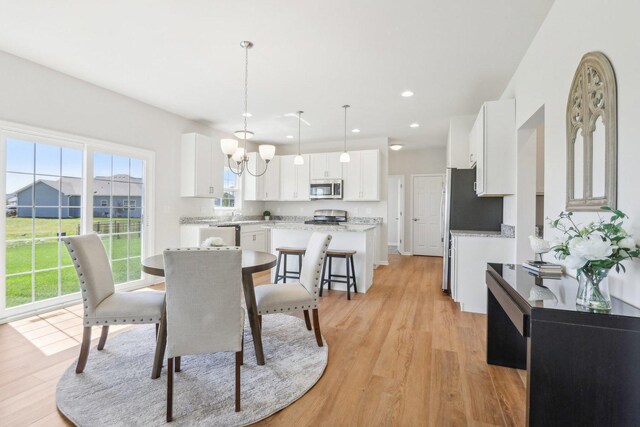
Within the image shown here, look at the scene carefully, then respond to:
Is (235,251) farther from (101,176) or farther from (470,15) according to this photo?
(101,176)

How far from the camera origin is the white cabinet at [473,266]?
3.40m

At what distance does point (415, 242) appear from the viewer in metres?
7.70

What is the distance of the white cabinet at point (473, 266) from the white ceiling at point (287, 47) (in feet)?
6.11

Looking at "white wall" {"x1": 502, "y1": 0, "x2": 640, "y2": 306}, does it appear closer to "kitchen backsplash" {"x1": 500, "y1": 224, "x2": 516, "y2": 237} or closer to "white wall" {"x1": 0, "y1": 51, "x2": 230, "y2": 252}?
"kitchen backsplash" {"x1": 500, "y1": 224, "x2": 516, "y2": 237}

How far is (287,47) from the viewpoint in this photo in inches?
115

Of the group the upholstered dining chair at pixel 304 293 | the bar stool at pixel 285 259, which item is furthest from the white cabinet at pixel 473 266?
the bar stool at pixel 285 259

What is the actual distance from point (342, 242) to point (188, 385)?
2.77 meters

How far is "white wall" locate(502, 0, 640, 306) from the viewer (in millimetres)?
1388

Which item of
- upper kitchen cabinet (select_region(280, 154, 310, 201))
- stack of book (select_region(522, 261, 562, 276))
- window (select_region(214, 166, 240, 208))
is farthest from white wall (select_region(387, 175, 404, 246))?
stack of book (select_region(522, 261, 562, 276))

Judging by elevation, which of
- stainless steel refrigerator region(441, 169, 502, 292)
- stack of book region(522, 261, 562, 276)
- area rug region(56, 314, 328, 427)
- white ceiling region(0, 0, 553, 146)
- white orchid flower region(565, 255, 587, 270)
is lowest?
area rug region(56, 314, 328, 427)

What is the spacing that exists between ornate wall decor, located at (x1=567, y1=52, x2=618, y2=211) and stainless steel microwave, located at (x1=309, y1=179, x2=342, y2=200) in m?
4.55

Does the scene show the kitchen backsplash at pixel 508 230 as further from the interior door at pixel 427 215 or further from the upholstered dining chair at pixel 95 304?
the interior door at pixel 427 215

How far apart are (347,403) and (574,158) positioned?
2.03m

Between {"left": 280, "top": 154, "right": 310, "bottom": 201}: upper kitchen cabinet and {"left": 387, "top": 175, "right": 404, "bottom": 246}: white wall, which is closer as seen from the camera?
{"left": 280, "top": 154, "right": 310, "bottom": 201}: upper kitchen cabinet
